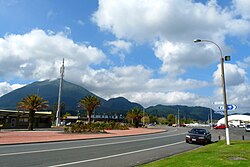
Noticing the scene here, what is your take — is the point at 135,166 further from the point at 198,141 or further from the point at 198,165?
the point at 198,141

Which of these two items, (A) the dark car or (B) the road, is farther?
(A) the dark car

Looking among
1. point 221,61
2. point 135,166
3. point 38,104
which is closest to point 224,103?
point 221,61

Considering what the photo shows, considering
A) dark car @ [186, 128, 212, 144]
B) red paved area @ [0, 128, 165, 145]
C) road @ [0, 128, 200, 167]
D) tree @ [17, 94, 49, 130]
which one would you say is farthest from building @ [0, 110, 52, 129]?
dark car @ [186, 128, 212, 144]

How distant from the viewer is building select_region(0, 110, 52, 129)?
181ft

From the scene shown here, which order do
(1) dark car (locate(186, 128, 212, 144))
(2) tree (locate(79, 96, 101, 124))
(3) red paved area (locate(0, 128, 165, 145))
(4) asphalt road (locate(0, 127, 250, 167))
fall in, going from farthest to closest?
(2) tree (locate(79, 96, 101, 124)), (3) red paved area (locate(0, 128, 165, 145)), (1) dark car (locate(186, 128, 212, 144)), (4) asphalt road (locate(0, 127, 250, 167))

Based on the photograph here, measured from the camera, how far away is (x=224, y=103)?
2062 centimetres

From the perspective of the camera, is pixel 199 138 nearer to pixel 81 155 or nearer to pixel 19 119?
pixel 81 155

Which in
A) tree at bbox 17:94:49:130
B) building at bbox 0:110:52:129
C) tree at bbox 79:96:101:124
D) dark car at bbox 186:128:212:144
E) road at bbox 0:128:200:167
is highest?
tree at bbox 79:96:101:124

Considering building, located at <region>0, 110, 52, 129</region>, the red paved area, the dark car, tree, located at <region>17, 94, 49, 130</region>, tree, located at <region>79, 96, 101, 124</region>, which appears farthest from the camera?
tree, located at <region>79, 96, 101, 124</region>

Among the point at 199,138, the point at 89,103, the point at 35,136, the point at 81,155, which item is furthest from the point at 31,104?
the point at 81,155

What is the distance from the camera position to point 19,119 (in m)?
58.8

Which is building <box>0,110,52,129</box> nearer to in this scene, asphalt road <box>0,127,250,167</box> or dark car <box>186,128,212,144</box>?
asphalt road <box>0,127,250,167</box>

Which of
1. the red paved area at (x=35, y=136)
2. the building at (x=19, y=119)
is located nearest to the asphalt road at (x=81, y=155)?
the red paved area at (x=35, y=136)

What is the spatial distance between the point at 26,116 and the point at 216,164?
185 feet
